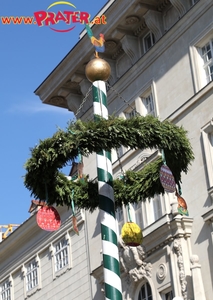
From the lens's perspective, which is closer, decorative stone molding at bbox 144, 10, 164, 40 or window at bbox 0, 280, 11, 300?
decorative stone molding at bbox 144, 10, 164, 40

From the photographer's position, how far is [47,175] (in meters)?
16.8

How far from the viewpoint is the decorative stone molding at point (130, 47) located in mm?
29797

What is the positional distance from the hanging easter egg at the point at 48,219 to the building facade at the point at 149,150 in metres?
4.93

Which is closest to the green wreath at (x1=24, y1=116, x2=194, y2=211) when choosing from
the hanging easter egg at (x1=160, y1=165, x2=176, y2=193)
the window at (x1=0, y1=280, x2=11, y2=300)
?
the hanging easter egg at (x1=160, y1=165, x2=176, y2=193)

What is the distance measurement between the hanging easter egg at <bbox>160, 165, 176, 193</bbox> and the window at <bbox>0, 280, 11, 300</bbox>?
23.6m

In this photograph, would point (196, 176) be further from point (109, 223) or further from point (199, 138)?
point (109, 223)

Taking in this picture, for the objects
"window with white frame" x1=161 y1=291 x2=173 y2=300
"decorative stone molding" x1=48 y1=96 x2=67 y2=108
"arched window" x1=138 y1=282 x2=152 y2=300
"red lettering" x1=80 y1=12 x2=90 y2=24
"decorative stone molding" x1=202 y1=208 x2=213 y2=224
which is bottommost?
"window with white frame" x1=161 y1=291 x2=173 y2=300

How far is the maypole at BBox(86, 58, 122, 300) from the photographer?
14.9 metres

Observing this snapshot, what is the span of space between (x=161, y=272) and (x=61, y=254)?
8.79 metres

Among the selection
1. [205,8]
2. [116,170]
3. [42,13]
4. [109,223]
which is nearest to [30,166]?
[109,223]

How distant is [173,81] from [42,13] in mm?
8215

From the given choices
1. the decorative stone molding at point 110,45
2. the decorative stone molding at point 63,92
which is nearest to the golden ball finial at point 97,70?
the decorative stone molding at point 110,45

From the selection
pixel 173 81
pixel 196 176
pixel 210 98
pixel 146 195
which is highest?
pixel 173 81

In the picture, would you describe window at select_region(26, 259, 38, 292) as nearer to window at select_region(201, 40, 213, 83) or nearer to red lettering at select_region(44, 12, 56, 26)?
window at select_region(201, 40, 213, 83)
